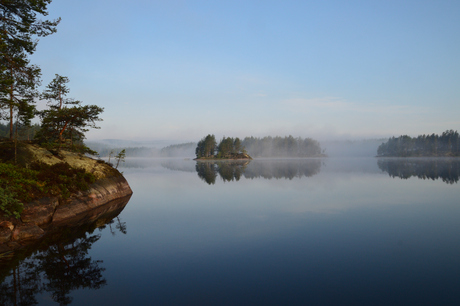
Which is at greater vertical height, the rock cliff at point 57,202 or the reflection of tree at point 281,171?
the rock cliff at point 57,202

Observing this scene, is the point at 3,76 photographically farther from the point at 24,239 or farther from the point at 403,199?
the point at 403,199

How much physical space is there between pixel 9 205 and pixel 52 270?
19.5 feet

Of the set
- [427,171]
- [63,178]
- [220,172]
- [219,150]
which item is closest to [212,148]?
[219,150]

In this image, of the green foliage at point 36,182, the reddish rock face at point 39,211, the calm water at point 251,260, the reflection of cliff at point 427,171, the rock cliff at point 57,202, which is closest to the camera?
the calm water at point 251,260

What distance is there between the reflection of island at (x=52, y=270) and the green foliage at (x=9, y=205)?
6.45ft

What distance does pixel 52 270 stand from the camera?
9961 millimetres

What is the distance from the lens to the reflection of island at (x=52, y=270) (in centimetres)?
840

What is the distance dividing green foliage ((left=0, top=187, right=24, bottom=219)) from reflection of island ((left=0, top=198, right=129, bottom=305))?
6.45 feet

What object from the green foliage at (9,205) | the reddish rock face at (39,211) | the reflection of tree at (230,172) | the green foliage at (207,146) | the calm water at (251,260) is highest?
the green foliage at (207,146)

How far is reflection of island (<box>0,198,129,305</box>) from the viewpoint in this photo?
8398mm

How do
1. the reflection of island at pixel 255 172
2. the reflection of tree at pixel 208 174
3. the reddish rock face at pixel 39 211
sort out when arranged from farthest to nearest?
1. the reflection of island at pixel 255 172
2. the reflection of tree at pixel 208 174
3. the reddish rock face at pixel 39 211

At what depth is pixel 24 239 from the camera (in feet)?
43.0

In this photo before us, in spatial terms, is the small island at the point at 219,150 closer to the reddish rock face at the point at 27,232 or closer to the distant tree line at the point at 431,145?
the distant tree line at the point at 431,145

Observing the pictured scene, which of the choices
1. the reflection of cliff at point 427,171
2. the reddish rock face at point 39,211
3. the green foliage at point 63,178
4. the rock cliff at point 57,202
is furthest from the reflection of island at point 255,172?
the reddish rock face at point 39,211
